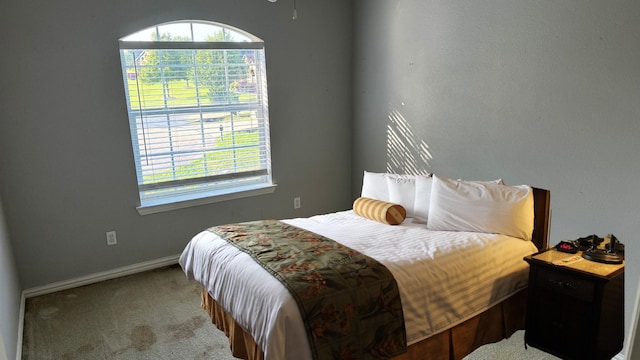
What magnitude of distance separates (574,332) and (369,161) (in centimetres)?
258

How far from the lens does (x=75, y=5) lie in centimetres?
304

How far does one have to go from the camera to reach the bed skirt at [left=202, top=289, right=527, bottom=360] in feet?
6.97

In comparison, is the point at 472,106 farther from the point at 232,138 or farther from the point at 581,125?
the point at 232,138

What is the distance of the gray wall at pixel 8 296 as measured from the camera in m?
2.15

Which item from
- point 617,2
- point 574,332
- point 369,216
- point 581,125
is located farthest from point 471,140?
point 574,332

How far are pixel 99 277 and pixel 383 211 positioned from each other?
240cm

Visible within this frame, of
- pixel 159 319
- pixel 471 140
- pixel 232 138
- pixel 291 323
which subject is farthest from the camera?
pixel 232 138

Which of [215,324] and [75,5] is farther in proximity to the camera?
[75,5]

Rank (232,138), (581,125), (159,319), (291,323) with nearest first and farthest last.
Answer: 1. (291,323)
2. (581,125)
3. (159,319)
4. (232,138)

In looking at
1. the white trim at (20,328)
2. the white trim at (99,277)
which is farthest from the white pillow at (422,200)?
the white trim at (20,328)

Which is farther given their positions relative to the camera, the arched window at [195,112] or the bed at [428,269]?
the arched window at [195,112]

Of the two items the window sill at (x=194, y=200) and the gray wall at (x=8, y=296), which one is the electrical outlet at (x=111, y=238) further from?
the gray wall at (x=8, y=296)

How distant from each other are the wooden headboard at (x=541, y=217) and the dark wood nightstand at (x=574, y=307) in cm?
28

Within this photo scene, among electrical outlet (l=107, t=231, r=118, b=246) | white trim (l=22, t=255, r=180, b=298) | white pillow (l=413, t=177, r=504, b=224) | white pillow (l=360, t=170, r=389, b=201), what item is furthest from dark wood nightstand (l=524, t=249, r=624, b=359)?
electrical outlet (l=107, t=231, r=118, b=246)
